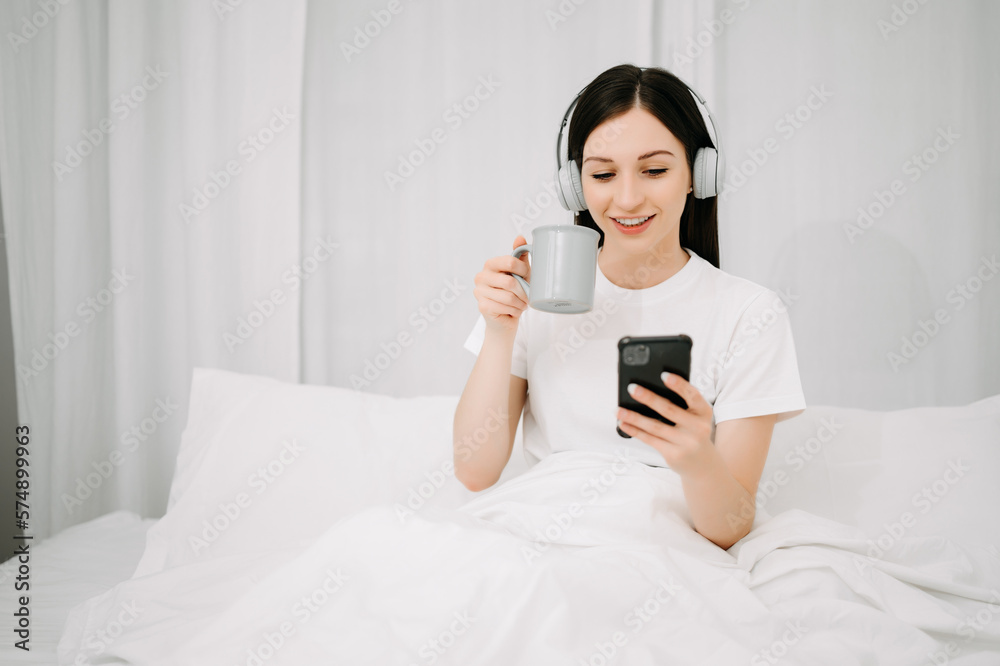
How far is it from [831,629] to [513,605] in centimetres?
39

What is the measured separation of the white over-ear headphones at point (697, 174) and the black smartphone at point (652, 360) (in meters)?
0.43

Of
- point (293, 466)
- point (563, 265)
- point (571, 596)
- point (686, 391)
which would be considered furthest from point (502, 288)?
point (293, 466)

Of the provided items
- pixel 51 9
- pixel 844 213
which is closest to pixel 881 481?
pixel 844 213

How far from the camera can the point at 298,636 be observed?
75cm

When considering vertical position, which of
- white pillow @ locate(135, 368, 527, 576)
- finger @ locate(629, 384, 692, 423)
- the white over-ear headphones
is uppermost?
the white over-ear headphones

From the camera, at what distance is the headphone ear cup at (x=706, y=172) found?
1.08 metres

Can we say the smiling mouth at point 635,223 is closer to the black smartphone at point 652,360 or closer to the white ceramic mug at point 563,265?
the white ceramic mug at point 563,265

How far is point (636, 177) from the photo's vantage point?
41.1 inches

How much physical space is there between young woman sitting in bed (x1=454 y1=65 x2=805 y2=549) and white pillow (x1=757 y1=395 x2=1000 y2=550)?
262mm

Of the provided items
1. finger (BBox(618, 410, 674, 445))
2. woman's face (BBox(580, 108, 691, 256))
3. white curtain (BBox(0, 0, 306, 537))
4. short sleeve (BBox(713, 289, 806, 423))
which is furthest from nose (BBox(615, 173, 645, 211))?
white curtain (BBox(0, 0, 306, 537))

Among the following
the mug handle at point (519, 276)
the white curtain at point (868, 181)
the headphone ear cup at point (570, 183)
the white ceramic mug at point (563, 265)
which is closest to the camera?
the white ceramic mug at point (563, 265)

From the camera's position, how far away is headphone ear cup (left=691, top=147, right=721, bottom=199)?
108 centimetres

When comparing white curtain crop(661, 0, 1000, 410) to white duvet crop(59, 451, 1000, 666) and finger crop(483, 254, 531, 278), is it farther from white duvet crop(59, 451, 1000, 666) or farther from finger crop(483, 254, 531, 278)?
finger crop(483, 254, 531, 278)

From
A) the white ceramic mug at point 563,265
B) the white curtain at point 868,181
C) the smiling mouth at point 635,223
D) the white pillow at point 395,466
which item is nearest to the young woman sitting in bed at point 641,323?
the smiling mouth at point 635,223
